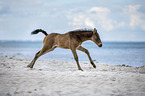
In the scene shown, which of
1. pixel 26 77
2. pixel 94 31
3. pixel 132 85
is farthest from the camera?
pixel 94 31

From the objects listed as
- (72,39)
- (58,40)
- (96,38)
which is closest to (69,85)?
(72,39)

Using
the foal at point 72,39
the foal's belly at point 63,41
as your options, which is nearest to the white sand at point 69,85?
the foal at point 72,39

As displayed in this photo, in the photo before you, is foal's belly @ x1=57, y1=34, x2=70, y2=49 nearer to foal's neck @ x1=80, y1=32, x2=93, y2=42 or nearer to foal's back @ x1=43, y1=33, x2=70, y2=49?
foal's back @ x1=43, y1=33, x2=70, y2=49

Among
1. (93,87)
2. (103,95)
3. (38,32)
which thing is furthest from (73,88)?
(38,32)

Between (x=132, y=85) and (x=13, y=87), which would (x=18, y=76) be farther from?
(x=132, y=85)

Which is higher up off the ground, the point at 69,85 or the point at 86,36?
the point at 86,36

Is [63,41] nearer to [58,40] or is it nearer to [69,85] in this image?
[58,40]

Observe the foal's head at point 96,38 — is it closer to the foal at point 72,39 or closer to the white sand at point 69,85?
the foal at point 72,39

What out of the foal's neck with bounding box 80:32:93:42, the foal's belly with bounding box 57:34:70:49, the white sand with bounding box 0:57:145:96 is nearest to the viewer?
the white sand with bounding box 0:57:145:96

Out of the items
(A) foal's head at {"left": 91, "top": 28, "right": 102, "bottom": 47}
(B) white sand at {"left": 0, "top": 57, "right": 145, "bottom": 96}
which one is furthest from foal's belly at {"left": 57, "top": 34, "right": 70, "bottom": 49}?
(B) white sand at {"left": 0, "top": 57, "right": 145, "bottom": 96}

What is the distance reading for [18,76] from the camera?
7.40 metres

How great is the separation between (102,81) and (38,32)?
538 cm

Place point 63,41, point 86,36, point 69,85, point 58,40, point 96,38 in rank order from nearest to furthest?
point 69,85, point 96,38, point 86,36, point 63,41, point 58,40

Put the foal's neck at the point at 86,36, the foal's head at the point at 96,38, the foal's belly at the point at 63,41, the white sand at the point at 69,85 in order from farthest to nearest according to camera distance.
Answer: the foal's belly at the point at 63,41
the foal's neck at the point at 86,36
the foal's head at the point at 96,38
the white sand at the point at 69,85
